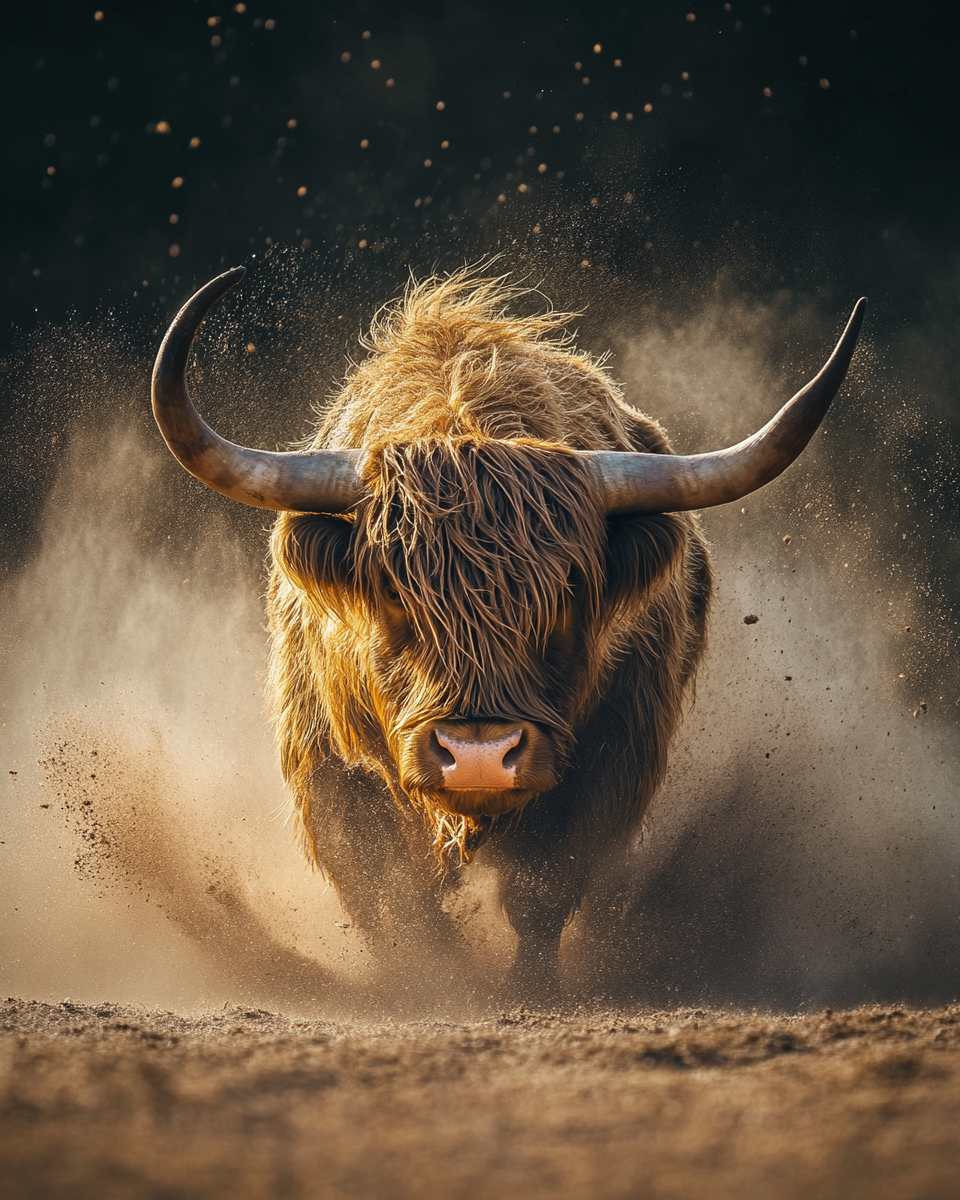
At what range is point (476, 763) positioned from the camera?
114 inches

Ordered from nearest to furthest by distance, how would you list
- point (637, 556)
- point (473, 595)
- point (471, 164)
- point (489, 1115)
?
point (489, 1115), point (473, 595), point (637, 556), point (471, 164)

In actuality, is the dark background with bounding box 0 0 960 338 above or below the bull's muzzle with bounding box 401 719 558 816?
above

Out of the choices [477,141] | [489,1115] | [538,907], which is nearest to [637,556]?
[538,907]

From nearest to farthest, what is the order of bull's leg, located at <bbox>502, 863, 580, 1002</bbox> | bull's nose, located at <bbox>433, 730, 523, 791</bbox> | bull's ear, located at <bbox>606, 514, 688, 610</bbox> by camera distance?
bull's nose, located at <bbox>433, 730, 523, 791</bbox> → bull's ear, located at <bbox>606, 514, 688, 610</bbox> → bull's leg, located at <bbox>502, 863, 580, 1002</bbox>

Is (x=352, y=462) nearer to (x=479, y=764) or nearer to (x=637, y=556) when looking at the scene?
(x=637, y=556)

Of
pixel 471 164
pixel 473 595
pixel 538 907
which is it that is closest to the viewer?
pixel 473 595

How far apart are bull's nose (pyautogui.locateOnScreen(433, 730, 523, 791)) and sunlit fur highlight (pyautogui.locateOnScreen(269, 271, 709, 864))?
0.14m

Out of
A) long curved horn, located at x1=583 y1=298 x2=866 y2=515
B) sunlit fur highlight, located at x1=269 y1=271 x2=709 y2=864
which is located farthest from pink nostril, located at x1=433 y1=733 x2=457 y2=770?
long curved horn, located at x1=583 y1=298 x2=866 y2=515

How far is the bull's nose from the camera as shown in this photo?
9.52ft

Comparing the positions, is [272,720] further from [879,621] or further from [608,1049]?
[879,621]

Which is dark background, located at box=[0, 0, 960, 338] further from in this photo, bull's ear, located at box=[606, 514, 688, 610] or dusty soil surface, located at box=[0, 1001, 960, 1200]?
dusty soil surface, located at box=[0, 1001, 960, 1200]

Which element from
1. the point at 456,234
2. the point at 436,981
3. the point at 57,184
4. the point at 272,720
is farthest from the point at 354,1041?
the point at 57,184

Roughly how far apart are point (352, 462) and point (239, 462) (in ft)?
1.20

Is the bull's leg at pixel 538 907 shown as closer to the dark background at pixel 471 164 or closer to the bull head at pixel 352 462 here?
the bull head at pixel 352 462
